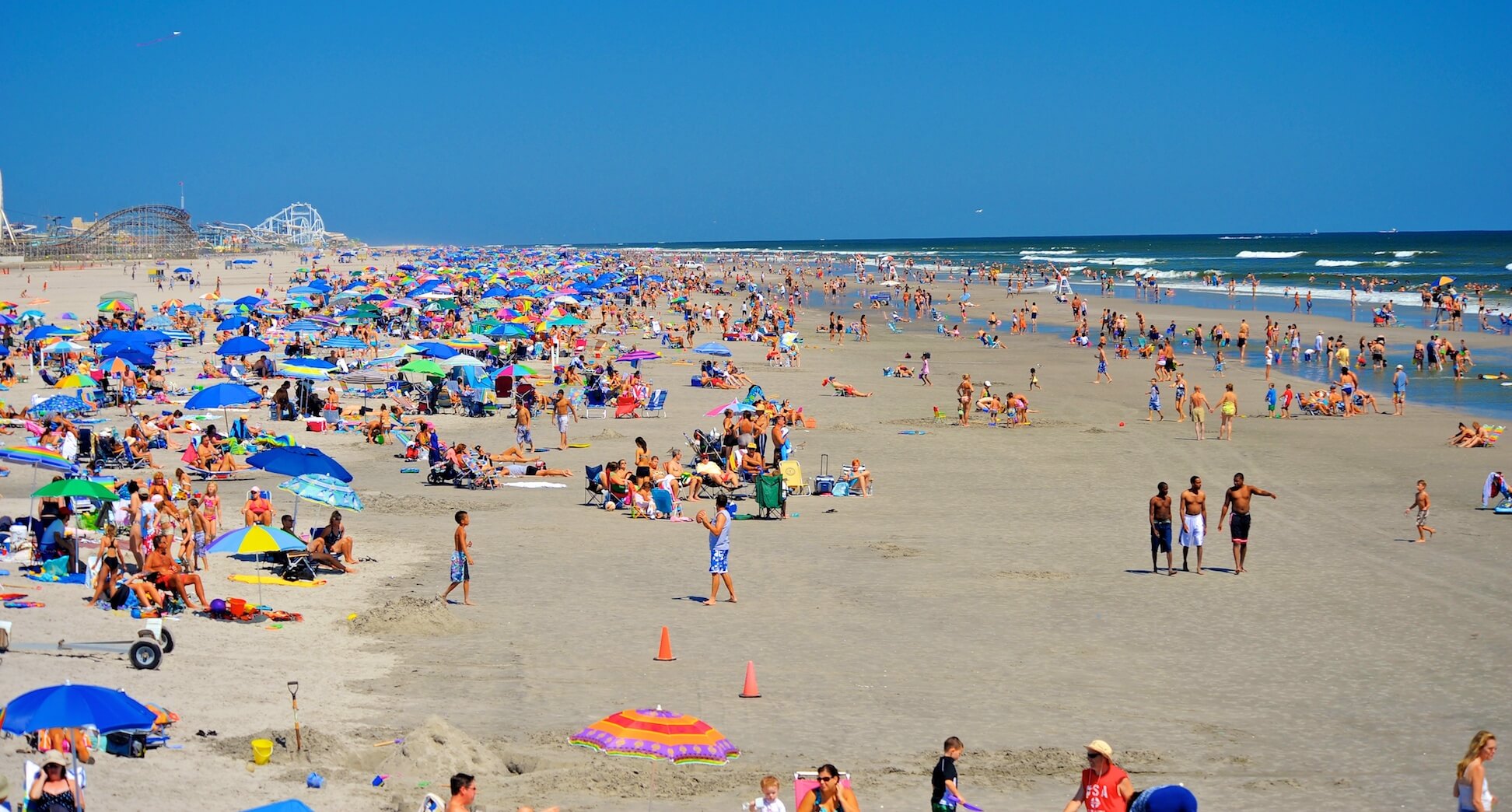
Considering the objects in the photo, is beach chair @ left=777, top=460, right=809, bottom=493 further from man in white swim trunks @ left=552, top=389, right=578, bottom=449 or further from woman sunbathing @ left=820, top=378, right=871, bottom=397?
woman sunbathing @ left=820, top=378, right=871, bottom=397

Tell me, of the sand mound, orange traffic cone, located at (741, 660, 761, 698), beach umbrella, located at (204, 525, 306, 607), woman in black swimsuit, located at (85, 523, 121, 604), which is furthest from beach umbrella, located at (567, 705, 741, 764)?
woman in black swimsuit, located at (85, 523, 121, 604)

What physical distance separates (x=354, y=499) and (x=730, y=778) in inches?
313

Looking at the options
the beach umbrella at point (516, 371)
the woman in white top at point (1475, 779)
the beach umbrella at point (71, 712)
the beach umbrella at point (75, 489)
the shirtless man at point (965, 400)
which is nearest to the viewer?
the woman in white top at point (1475, 779)

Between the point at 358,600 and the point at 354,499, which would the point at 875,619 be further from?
the point at 354,499

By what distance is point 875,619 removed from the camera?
39.8 feet

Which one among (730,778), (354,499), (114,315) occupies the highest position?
Result: (114,315)

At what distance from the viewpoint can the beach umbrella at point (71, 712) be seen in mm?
6891

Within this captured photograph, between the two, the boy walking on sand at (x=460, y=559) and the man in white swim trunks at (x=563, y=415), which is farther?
the man in white swim trunks at (x=563, y=415)

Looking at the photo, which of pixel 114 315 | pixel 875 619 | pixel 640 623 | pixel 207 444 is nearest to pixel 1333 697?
pixel 875 619

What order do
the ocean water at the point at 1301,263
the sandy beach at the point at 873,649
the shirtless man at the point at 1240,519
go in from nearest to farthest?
the sandy beach at the point at 873,649
the shirtless man at the point at 1240,519
the ocean water at the point at 1301,263

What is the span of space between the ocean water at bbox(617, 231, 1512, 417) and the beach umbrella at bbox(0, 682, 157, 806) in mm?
24962

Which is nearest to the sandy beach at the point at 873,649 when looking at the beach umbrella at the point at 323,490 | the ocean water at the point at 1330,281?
the beach umbrella at the point at 323,490

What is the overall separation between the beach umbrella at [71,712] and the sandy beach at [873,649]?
0.51 m

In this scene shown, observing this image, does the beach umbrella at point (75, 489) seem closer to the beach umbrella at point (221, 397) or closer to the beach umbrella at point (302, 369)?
the beach umbrella at point (221, 397)
